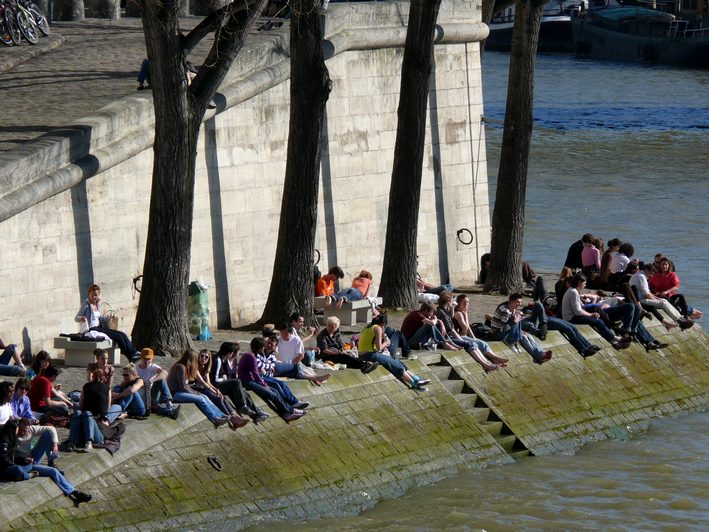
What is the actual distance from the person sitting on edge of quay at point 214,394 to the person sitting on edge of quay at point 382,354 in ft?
8.63

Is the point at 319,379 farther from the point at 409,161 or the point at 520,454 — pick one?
the point at 409,161

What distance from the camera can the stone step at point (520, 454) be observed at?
20.2 m

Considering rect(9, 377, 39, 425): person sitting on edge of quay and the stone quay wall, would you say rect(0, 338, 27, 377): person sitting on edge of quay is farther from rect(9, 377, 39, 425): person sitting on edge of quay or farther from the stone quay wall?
rect(9, 377, 39, 425): person sitting on edge of quay

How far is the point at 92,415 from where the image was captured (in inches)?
637

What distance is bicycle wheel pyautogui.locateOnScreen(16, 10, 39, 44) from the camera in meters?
28.6

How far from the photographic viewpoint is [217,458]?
1686 centimetres

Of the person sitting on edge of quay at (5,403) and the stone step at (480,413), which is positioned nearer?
the person sitting on edge of quay at (5,403)

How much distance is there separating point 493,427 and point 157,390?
4.96 m

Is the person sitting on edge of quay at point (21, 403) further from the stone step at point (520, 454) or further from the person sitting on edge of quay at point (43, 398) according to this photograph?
the stone step at point (520, 454)

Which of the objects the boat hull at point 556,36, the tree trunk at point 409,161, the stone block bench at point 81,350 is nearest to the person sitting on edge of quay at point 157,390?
the stone block bench at point 81,350

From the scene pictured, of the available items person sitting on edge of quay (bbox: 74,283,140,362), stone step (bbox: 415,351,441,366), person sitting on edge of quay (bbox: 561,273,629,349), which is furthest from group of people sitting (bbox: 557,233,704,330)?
person sitting on edge of quay (bbox: 74,283,140,362)

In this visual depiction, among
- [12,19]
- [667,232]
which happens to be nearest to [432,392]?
[12,19]

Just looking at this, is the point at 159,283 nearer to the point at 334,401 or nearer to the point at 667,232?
the point at 334,401

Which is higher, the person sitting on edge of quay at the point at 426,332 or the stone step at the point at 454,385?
the person sitting on edge of quay at the point at 426,332
